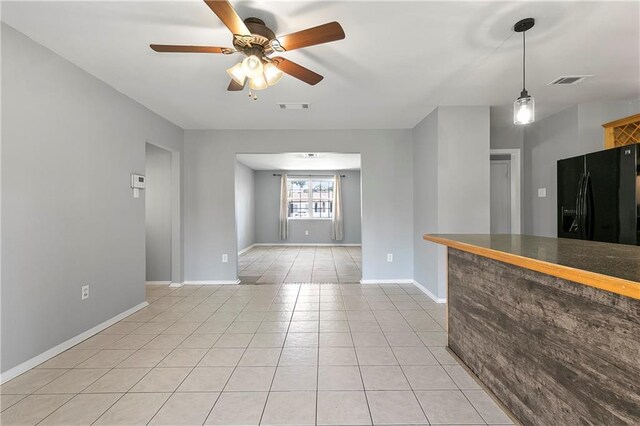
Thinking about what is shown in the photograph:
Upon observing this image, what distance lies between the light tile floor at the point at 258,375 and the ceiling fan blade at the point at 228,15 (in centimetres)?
218

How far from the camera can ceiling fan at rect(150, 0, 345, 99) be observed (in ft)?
5.02

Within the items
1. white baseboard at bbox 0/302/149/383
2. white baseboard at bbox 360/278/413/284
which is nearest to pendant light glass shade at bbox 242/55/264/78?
white baseboard at bbox 0/302/149/383

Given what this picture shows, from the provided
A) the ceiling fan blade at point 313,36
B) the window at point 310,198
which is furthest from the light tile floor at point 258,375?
the window at point 310,198

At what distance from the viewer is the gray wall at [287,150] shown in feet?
14.2

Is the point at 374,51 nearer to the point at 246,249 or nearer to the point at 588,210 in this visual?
the point at 588,210

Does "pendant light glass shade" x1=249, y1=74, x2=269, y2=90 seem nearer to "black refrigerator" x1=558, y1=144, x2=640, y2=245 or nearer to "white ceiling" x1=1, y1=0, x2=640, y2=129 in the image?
"white ceiling" x1=1, y1=0, x2=640, y2=129

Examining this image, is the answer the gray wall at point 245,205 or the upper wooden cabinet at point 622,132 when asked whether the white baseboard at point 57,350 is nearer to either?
the gray wall at point 245,205

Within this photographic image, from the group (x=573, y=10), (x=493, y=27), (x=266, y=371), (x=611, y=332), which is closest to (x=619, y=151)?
(x=573, y=10)

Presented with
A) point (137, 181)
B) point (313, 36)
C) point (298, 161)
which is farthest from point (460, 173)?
point (298, 161)

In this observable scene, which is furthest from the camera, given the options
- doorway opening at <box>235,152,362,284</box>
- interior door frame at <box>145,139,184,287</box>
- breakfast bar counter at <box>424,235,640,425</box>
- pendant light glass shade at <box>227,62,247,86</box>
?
doorway opening at <box>235,152,362,284</box>

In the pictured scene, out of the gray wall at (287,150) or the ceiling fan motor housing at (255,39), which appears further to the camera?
the gray wall at (287,150)

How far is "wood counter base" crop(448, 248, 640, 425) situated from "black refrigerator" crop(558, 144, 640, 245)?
1.82 m

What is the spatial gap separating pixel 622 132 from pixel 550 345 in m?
3.37

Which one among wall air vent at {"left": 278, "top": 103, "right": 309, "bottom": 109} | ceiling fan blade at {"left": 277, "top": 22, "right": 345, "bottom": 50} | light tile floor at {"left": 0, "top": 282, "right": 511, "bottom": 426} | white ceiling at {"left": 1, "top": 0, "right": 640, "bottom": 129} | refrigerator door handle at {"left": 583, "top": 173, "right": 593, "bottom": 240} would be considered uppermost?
wall air vent at {"left": 278, "top": 103, "right": 309, "bottom": 109}
